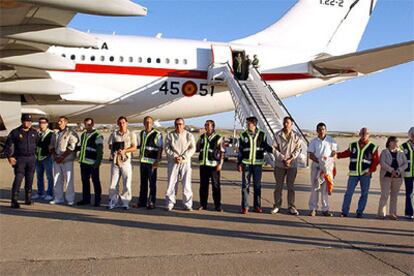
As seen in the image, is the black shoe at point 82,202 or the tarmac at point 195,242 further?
the black shoe at point 82,202

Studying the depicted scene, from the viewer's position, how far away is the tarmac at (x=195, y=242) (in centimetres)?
452

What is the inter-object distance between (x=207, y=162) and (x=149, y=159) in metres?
1.15

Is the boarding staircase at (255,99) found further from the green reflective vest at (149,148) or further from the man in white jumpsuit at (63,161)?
the man in white jumpsuit at (63,161)

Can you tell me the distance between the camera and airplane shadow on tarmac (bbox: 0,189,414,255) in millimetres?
5691

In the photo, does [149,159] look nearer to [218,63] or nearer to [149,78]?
[149,78]

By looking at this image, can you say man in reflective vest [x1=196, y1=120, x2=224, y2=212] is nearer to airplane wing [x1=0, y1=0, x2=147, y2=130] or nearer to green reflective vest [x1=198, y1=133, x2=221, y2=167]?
green reflective vest [x1=198, y1=133, x2=221, y2=167]

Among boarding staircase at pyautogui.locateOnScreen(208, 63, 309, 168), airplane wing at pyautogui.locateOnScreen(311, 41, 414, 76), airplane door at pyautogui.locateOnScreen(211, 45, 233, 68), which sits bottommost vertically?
boarding staircase at pyautogui.locateOnScreen(208, 63, 309, 168)

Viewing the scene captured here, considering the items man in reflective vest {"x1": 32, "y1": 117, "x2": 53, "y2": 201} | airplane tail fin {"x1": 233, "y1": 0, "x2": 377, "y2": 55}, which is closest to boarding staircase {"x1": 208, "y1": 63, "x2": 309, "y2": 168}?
airplane tail fin {"x1": 233, "y1": 0, "x2": 377, "y2": 55}

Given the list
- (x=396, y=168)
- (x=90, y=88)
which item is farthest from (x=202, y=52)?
(x=396, y=168)

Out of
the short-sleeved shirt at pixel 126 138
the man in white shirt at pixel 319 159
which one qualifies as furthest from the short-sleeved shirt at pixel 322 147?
the short-sleeved shirt at pixel 126 138

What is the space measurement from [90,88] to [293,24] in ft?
34.0

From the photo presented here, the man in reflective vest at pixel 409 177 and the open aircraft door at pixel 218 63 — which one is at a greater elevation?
the open aircraft door at pixel 218 63

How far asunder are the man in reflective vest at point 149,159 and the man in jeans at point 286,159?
233 cm

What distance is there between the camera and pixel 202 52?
1667 cm
